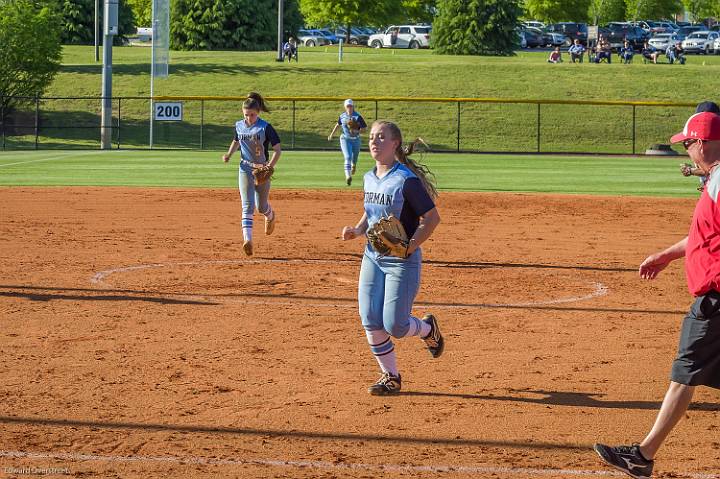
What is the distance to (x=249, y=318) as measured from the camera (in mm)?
10922

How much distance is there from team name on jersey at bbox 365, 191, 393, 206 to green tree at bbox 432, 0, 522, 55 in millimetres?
61282

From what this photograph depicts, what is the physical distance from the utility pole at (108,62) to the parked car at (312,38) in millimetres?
49087

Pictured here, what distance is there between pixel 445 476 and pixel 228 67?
5300cm

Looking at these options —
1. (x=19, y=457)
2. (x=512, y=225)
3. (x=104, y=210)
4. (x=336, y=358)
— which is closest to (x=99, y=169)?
(x=104, y=210)

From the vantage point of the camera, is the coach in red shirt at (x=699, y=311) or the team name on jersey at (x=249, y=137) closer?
the coach in red shirt at (x=699, y=311)

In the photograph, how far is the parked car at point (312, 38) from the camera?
8750 centimetres

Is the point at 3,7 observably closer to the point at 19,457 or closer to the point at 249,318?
the point at 249,318

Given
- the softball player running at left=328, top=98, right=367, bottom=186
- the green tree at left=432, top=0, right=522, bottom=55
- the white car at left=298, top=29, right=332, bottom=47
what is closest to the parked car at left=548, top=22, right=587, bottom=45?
the green tree at left=432, top=0, right=522, bottom=55

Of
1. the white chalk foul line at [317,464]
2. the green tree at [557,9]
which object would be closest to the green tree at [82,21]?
the green tree at [557,9]

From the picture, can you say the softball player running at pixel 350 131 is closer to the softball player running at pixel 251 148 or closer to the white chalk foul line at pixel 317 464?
the softball player running at pixel 251 148

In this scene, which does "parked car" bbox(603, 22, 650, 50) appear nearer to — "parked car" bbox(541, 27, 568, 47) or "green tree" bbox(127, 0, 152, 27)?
"parked car" bbox(541, 27, 568, 47)

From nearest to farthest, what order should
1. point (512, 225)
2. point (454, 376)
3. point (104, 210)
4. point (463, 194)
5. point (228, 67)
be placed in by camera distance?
point (454, 376), point (512, 225), point (104, 210), point (463, 194), point (228, 67)

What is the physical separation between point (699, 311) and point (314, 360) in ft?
13.6

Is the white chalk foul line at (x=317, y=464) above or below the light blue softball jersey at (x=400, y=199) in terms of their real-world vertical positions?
below
